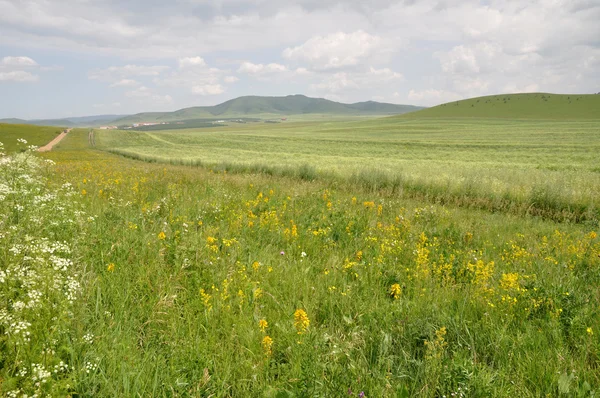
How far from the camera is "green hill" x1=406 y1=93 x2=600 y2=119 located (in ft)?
267

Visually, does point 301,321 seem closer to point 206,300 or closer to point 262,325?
point 262,325

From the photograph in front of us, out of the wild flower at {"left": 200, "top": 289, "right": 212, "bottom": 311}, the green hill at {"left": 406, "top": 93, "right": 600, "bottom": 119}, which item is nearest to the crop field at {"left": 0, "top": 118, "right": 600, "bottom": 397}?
the wild flower at {"left": 200, "top": 289, "right": 212, "bottom": 311}

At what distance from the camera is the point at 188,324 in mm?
2914

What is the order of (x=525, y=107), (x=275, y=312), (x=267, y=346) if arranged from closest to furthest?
(x=267, y=346), (x=275, y=312), (x=525, y=107)

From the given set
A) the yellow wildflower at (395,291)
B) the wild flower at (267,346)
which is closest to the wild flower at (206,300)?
the wild flower at (267,346)

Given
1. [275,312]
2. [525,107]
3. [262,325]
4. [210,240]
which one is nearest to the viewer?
[262,325]

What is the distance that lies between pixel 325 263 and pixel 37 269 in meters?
3.06

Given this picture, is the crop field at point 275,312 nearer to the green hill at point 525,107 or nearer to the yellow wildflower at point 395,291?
the yellow wildflower at point 395,291

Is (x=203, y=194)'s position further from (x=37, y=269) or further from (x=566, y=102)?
(x=566, y=102)

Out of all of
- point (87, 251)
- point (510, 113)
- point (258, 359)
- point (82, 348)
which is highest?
point (510, 113)

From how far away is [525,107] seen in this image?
92.4 m

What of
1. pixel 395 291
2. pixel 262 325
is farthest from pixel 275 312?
pixel 395 291

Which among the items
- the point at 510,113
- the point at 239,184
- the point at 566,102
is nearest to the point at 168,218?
the point at 239,184

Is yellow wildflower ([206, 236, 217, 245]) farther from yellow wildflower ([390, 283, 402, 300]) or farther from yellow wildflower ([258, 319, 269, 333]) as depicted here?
yellow wildflower ([390, 283, 402, 300])
